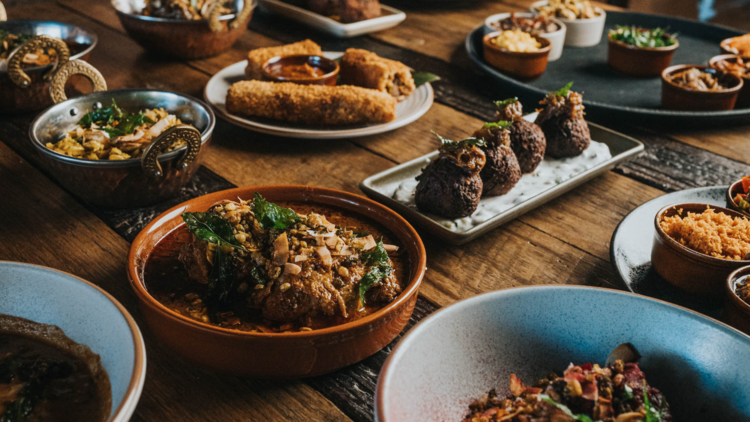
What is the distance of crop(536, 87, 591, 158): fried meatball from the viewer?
2010 millimetres

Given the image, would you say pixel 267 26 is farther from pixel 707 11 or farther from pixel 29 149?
pixel 707 11

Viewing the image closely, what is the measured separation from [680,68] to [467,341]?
214 centimetres

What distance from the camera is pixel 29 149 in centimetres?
218

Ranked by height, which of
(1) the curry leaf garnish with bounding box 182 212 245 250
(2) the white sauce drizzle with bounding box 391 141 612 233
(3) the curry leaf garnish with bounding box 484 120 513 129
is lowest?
(2) the white sauce drizzle with bounding box 391 141 612 233

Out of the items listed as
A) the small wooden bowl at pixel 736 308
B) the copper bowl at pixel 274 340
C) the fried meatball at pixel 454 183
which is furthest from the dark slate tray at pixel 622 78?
the copper bowl at pixel 274 340

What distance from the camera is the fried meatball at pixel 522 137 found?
1.86 m

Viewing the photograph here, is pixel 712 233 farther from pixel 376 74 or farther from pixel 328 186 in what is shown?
pixel 376 74

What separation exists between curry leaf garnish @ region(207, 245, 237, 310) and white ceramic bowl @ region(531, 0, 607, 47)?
268 centimetres

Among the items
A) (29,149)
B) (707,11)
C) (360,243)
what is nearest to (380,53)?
(29,149)

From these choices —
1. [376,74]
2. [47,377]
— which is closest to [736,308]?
[47,377]

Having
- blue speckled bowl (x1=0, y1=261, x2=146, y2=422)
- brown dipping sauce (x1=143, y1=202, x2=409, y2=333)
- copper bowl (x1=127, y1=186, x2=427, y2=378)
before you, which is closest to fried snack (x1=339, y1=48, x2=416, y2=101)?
brown dipping sauce (x1=143, y1=202, x2=409, y2=333)

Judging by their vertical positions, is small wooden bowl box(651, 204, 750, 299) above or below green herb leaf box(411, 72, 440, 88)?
above

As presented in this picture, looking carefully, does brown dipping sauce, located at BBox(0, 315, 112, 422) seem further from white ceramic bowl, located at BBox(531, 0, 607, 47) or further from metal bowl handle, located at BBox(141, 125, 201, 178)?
white ceramic bowl, located at BBox(531, 0, 607, 47)

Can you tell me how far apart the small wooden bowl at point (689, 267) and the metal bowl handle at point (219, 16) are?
2.19 metres
